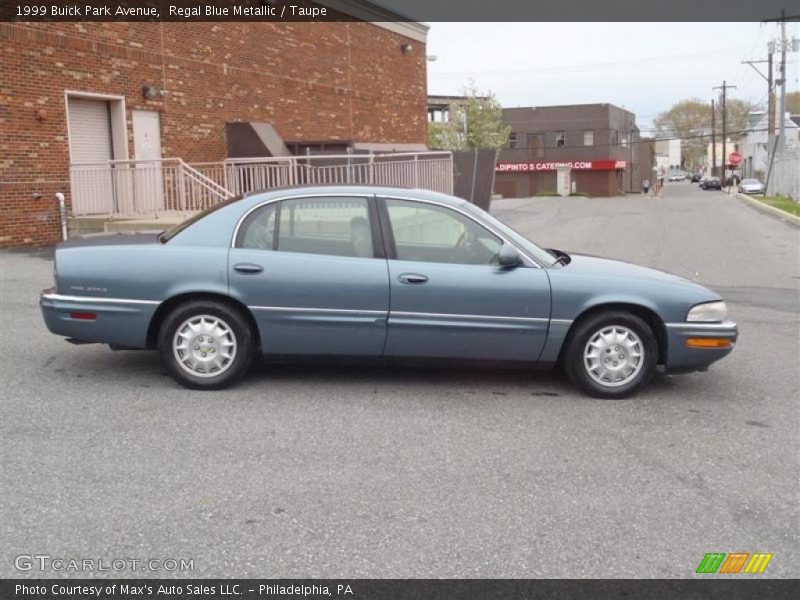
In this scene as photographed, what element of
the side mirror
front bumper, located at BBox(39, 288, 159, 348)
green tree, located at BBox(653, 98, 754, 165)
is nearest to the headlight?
the side mirror

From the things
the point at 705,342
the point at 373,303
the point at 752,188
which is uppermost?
the point at 752,188

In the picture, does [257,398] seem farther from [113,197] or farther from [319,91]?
[319,91]

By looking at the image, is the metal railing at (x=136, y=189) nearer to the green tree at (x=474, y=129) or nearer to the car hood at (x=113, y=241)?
the car hood at (x=113, y=241)

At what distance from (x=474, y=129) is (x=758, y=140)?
154 ft

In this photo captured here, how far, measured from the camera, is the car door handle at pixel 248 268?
18.5 feet

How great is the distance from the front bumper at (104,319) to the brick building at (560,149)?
6756 centimetres

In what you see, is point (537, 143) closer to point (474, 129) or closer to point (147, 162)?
point (474, 129)

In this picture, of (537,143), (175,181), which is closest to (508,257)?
(175,181)

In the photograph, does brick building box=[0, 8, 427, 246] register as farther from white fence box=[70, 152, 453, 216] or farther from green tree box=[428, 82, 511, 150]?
green tree box=[428, 82, 511, 150]

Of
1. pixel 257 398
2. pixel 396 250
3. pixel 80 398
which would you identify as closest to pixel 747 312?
pixel 396 250

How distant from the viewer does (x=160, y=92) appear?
60.9 ft

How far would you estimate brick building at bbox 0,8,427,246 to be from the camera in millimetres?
15164

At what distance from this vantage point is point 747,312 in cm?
946

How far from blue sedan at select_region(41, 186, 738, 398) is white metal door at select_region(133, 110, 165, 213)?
11.2m
